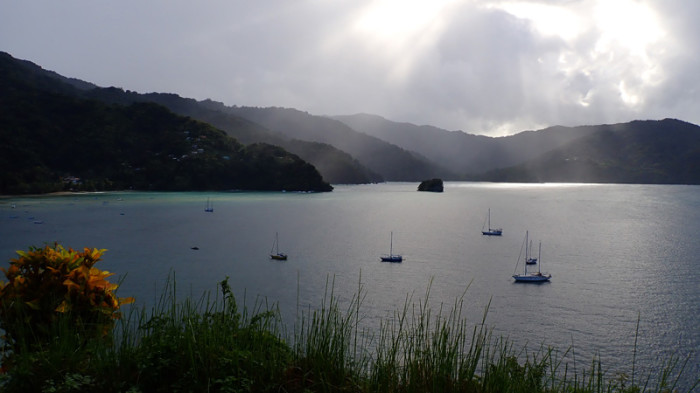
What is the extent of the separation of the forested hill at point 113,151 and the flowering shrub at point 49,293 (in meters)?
101

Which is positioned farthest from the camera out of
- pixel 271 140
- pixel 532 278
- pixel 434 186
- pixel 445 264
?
pixel 271 140

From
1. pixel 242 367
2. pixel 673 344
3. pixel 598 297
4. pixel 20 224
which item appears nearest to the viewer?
pixel 242 367

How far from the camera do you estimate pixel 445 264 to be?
31609mm

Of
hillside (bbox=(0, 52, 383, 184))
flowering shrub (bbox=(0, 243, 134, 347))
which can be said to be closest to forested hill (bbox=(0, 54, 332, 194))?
hillside (bbox=(0, 52, 383, 184))

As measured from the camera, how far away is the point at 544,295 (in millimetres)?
23500

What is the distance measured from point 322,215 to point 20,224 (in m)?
36.0

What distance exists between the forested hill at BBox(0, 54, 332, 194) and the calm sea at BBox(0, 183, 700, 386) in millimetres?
33371

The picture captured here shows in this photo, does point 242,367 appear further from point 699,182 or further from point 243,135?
point 699,182

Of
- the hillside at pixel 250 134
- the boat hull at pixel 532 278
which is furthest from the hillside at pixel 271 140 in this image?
the boat hull at pixel 532 278

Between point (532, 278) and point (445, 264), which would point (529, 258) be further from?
point (532, 278)

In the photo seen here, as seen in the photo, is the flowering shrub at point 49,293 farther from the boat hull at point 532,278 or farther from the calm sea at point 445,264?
the boat hull at point 532,278

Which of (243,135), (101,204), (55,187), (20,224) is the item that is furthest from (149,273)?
(243,135)

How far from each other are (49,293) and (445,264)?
29.2 meters

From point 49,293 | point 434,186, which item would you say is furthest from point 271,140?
point 49,293
